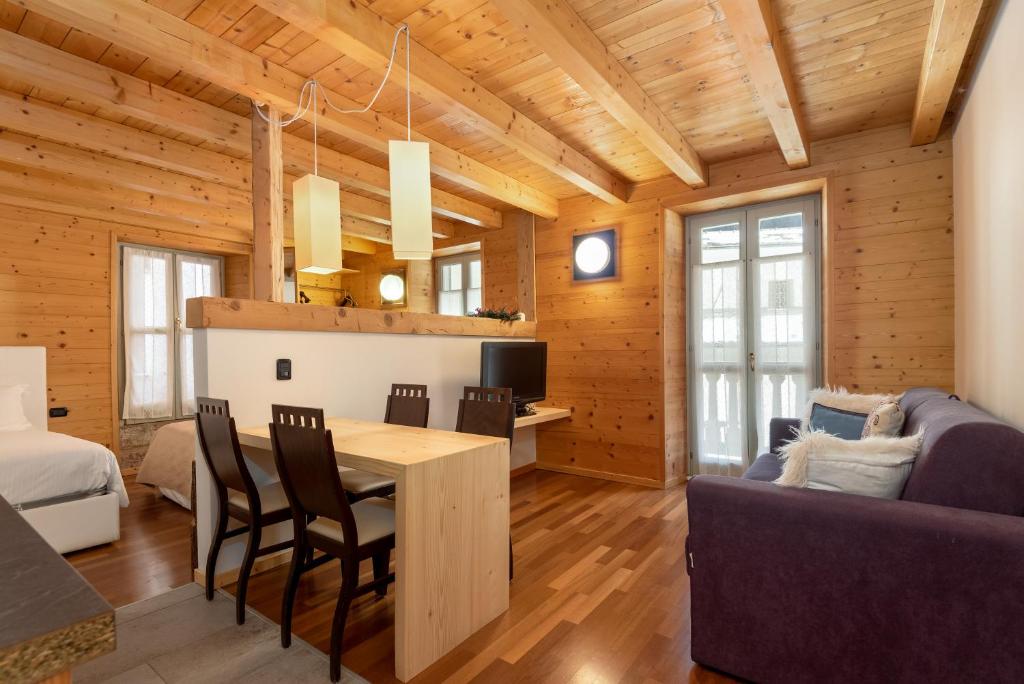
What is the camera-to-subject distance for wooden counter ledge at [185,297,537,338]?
2586 millimetres

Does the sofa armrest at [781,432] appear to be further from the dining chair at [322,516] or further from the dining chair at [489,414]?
the dining chair at [322,516]

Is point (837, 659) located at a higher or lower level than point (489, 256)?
lower

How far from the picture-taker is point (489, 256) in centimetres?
559

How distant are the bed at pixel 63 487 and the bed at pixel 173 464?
50 centimetres

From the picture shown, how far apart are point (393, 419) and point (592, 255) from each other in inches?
98.3

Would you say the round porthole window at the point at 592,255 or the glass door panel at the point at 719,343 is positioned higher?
the round porthole window at the point at 592,255

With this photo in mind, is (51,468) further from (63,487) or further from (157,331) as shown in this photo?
(157,331)

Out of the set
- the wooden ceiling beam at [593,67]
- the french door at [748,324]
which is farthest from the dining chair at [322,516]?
the french door at [748,324]

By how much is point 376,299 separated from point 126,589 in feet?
15.9

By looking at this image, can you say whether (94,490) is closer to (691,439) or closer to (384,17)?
(384,17)

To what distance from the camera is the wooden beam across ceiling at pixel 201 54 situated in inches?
78.7

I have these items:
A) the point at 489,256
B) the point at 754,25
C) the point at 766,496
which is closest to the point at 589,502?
the point at 766,496

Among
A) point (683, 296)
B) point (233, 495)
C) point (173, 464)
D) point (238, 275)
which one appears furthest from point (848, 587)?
point (238, 275)

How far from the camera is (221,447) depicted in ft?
7.72
